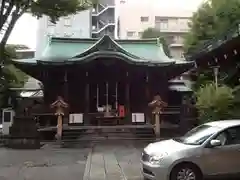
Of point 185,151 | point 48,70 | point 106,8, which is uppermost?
point 106,8

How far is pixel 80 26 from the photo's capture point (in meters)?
60.5

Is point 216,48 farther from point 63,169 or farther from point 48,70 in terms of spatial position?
point 63,169

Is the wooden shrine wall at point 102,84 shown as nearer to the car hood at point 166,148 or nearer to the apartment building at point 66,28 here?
the car hood at point 166,148

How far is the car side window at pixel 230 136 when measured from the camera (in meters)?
9.16

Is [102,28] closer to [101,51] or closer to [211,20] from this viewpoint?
[211,20]

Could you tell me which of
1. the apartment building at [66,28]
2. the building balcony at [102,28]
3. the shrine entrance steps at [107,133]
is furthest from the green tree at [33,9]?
the building balcony at [102,28]

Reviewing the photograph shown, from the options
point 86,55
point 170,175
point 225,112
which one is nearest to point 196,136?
point 170,175

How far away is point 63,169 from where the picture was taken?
1176 cm

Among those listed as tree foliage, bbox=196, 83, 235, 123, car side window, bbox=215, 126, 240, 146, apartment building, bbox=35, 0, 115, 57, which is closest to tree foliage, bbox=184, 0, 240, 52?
tree foliage, bbox=196, 83, 235, 123

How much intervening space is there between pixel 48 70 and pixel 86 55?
8.66 feet

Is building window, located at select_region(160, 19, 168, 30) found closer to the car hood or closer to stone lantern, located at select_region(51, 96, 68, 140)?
stone lantern, located at select_region(51, 96, 68, 140)

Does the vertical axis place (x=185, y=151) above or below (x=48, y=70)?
below

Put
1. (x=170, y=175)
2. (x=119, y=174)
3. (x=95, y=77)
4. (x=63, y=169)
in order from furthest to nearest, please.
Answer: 1. (x=95, y=77)
2. (x=63, y=169)
3. (x=119, y=174)
4. (x=170, y=175)

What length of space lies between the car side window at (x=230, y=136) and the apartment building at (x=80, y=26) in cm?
4378
